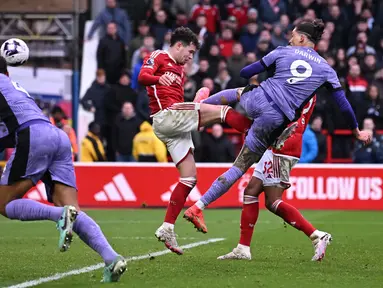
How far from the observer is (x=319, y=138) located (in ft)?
68.3

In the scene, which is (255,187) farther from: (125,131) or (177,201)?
(125,131)

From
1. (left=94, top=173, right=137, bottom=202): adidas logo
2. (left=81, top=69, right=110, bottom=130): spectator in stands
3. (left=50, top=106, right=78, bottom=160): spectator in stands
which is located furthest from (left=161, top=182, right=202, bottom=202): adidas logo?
(left=81, top=69, right=110, bottom=130): spectator in stands

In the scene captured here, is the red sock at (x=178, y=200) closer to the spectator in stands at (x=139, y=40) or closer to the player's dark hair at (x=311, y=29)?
the player's dark hair at (x=311, y=29)

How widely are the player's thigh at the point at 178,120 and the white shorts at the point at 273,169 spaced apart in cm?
83

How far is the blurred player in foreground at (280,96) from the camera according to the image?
1010 centimetres

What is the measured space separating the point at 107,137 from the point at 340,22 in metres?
6.08

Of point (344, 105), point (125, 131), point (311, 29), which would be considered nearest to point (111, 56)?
point (125, 131)

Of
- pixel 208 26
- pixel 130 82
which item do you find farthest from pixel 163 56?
pixel 208 26

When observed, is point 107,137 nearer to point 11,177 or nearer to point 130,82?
point 130,82

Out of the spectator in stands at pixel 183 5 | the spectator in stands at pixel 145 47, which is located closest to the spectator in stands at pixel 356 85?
the spectator in stands at pixel 145 47

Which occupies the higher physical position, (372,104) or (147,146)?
(372,104)

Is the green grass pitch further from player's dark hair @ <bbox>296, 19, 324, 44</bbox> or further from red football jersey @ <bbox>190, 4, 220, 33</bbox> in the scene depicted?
red football jersey @ <bbox>190, 4, 220, 33</bbox>

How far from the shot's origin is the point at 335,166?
63.7 feet

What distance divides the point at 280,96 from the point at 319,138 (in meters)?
10.9
